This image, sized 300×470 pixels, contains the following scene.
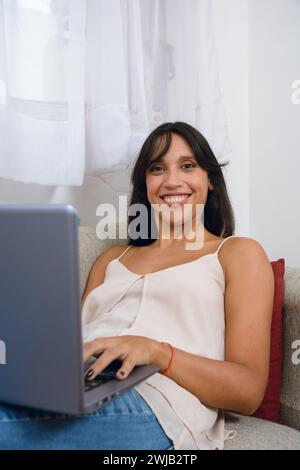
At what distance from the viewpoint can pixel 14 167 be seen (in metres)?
1.31

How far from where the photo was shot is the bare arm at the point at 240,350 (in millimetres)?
983

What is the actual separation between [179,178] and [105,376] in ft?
2.13

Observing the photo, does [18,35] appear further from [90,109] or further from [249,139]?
[249,139]

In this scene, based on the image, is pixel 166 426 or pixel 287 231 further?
pixel 287 231

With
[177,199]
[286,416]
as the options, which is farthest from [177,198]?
[286,416]

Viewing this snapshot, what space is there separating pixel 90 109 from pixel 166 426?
886mm

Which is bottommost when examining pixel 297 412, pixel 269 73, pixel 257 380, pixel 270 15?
pixel 297 412

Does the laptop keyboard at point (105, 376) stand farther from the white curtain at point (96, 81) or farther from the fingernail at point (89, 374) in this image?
the white curtain at point (96, 81)

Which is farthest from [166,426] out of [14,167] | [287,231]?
[287,231]

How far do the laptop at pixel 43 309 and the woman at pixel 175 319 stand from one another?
133 millimetres

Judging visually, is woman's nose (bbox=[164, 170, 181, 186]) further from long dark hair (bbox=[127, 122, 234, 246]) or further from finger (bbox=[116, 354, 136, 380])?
finger (bbox=[116, 354, 136, 380])

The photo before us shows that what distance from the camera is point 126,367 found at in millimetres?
847

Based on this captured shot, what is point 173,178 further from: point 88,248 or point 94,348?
point 94,348

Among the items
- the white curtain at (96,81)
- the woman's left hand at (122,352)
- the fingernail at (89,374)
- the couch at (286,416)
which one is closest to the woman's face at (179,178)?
the white curtain at (96,81)
